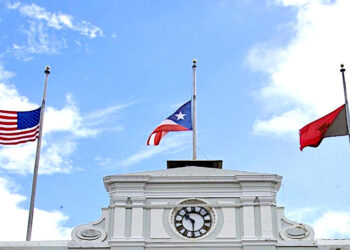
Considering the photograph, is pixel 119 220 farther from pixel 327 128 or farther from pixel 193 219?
pixel 327 128

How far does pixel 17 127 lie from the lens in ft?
92.5

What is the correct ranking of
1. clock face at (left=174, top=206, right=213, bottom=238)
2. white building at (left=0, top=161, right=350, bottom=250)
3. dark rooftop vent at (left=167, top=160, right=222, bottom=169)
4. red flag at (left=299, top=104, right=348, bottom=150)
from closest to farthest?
white building at (left=0, top=161, right=350, bottom=250), clock face at (left=174, top=206, right=213, bottom=238), red flag at (left=299, top=104, right=348, bottom=150), dark rooftop vent at (left=167, top=160, right=222, bottom=169)

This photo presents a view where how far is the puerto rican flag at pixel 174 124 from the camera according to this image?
2914 centimetres


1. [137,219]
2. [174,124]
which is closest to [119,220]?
[137,219]

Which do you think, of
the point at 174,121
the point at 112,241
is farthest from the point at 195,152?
the point at 112,241

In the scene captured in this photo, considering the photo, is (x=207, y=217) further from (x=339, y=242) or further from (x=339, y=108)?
(x=339, y=108)

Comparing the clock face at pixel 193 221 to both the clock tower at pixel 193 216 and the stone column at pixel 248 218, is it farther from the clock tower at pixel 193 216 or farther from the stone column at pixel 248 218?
the stone column at pixel 248 218

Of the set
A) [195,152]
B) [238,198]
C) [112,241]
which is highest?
[195,152]

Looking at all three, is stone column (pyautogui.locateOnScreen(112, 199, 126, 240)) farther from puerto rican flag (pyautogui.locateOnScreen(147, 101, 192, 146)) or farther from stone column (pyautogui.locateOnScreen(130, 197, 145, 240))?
puerto rican flag (pyautogui.locateOnScreen(147, 101, 192, 146))

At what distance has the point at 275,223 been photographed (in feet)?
84.3

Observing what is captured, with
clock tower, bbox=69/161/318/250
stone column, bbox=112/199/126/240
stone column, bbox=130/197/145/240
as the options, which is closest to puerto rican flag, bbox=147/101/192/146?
clock tower, bbox=69/161/318/250

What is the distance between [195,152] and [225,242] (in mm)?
4779

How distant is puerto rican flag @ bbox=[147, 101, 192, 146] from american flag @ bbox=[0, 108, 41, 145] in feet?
14.3

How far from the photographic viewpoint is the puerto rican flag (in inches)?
1147
